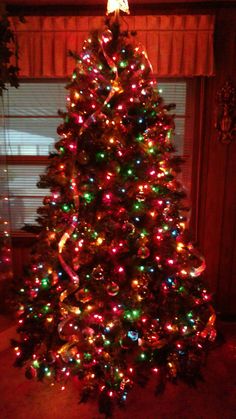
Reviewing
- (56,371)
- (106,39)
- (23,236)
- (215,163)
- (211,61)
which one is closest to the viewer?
(106,39)

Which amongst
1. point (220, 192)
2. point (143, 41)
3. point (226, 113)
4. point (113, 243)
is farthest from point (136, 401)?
point (143, 41)

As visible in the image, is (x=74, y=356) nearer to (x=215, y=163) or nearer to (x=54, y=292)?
(x=54, y=292)

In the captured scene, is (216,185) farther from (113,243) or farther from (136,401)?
(136,401)

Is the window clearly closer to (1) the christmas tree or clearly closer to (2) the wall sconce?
(2) the wall sconce

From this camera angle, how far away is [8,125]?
2.48m

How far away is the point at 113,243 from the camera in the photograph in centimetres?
167

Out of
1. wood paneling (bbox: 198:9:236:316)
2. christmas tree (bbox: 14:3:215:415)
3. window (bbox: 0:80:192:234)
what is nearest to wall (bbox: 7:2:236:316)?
wood paneling (bbox: 198:9:236:316)

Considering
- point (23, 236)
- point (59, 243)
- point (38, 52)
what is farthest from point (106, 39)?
point (23, 236)

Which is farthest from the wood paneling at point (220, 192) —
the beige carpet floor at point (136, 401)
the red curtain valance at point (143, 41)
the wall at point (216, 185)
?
the beige carpet floor at point (136, 401)

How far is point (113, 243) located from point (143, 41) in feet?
4.59

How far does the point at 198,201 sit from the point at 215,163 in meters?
0.30

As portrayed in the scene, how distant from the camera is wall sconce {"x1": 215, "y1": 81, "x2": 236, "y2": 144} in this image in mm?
2236

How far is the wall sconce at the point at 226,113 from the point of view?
224cm

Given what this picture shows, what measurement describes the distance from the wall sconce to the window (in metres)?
0.22
